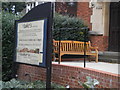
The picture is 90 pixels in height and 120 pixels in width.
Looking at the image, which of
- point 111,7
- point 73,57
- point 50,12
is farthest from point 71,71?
point 111,7

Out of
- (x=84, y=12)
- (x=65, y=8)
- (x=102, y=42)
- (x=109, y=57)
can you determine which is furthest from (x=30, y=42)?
(x=65, y=8)

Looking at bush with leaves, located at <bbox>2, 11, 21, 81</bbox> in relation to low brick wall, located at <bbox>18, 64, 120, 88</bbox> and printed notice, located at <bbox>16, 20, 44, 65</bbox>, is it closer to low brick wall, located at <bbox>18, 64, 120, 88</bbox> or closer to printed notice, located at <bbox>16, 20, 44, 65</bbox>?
low brick wall, located at <bbox>18, 64, 120, 88</bbox>

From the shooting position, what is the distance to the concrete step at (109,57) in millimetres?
7495

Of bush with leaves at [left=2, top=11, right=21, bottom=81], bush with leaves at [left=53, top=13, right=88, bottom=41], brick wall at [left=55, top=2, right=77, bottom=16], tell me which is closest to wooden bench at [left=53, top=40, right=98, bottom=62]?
bush with leaves at [left=53, top=13, right=88, bottom=41]

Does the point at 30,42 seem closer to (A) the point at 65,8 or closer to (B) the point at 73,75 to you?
(B) the point at 73,75

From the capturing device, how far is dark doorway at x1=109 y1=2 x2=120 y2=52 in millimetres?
8453

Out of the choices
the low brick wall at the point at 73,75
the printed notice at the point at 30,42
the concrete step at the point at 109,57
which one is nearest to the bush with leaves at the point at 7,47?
the low brick wall at the point at 73,75

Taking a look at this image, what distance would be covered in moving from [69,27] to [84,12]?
1210 millimetres

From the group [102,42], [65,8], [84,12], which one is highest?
[65,8]

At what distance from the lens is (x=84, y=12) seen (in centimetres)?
965

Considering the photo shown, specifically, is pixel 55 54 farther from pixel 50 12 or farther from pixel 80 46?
pixel 50 12

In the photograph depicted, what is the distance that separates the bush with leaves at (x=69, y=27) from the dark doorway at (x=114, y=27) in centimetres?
120

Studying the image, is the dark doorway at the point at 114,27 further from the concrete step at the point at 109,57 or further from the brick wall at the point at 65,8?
the brick wall at the point at 65,8

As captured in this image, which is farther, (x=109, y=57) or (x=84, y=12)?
(x=84, y=12)
